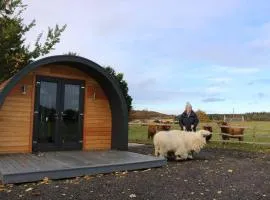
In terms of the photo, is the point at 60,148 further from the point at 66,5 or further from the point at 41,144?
the point at 66,5

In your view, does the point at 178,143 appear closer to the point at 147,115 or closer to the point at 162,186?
the point at 162,186


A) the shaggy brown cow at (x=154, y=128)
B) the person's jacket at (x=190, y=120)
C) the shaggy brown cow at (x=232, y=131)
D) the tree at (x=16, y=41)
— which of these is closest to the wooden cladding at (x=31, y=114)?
the person's jacket at (x=190, y=120)

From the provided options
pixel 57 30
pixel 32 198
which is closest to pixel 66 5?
pixel 57 30

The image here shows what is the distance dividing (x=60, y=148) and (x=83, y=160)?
215 cm

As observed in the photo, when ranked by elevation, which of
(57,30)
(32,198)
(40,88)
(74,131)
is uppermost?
(57,30)

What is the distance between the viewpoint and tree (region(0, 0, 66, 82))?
16.4m

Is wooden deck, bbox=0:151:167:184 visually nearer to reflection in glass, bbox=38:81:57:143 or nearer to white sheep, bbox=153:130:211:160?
reflection in glass, bbox=38:81:57:143

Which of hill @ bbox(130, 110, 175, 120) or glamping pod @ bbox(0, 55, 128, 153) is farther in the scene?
hill @ bbox(130, 110, 175, 120)

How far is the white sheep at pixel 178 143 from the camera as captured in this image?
36.3 ft

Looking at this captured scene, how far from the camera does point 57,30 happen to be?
17.1 meters

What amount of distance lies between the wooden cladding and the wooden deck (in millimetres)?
624

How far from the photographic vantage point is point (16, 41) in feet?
56.3

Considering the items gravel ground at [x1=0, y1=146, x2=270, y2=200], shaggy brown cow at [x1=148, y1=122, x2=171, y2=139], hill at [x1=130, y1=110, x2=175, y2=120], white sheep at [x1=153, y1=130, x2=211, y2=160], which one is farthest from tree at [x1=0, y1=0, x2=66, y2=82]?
hill at [x1=130, y1=110, x2=175, y2=120]

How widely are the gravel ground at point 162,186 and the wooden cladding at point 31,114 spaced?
3.07 metres
